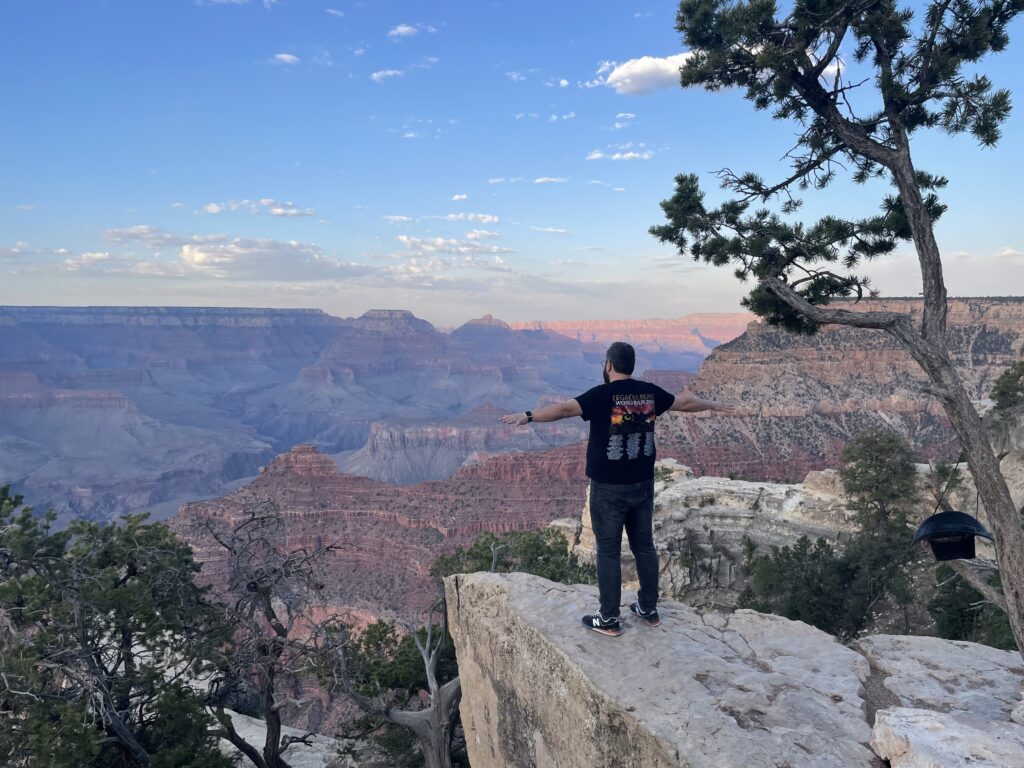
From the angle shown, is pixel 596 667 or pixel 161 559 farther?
pixel 161 559

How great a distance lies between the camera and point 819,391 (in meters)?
75.5

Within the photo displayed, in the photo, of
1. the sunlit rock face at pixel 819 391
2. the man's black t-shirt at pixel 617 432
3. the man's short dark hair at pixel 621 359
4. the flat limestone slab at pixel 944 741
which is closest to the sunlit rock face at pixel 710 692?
the flat limestone slab at pixel 944 741

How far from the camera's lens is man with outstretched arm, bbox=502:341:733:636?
5.44m

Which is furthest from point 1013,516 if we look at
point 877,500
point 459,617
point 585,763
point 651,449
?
point 877,500

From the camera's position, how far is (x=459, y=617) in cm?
756

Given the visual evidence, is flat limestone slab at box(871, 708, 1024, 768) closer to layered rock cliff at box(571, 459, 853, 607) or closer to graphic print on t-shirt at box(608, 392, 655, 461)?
graphic print on t-shirt at box(608, 392, 655, 461)

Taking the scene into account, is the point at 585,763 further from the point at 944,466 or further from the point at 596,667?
the point at 944,466

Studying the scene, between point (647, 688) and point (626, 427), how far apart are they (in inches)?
87.1

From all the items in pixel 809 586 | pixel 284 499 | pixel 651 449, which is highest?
pixel 651 449

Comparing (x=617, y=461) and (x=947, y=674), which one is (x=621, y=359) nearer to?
(x=617, y=461)

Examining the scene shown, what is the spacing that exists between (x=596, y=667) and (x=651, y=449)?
2028 millimetres

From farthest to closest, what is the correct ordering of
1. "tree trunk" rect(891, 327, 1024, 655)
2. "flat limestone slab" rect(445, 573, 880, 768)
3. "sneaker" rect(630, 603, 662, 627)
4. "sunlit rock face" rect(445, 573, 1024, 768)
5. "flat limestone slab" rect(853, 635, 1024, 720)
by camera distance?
"sneaker" rect(630, 603, 662, 627)
"tree trunk" rect(891, 327, 1024, 655)
"flat limestone slab" rect(853, 635, 1024, 720)
"flat limestone slab" rect(445, 573, 880, 768)
"sunlit rock face" rect(445, 573, 1024, 768)

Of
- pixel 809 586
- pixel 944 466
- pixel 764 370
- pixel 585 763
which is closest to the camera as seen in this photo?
pixel 585 763

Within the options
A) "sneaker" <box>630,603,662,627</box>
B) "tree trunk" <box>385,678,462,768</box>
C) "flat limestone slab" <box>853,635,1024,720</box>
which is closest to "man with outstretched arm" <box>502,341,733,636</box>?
"sneaker" <box>630,603,662,627</box>
